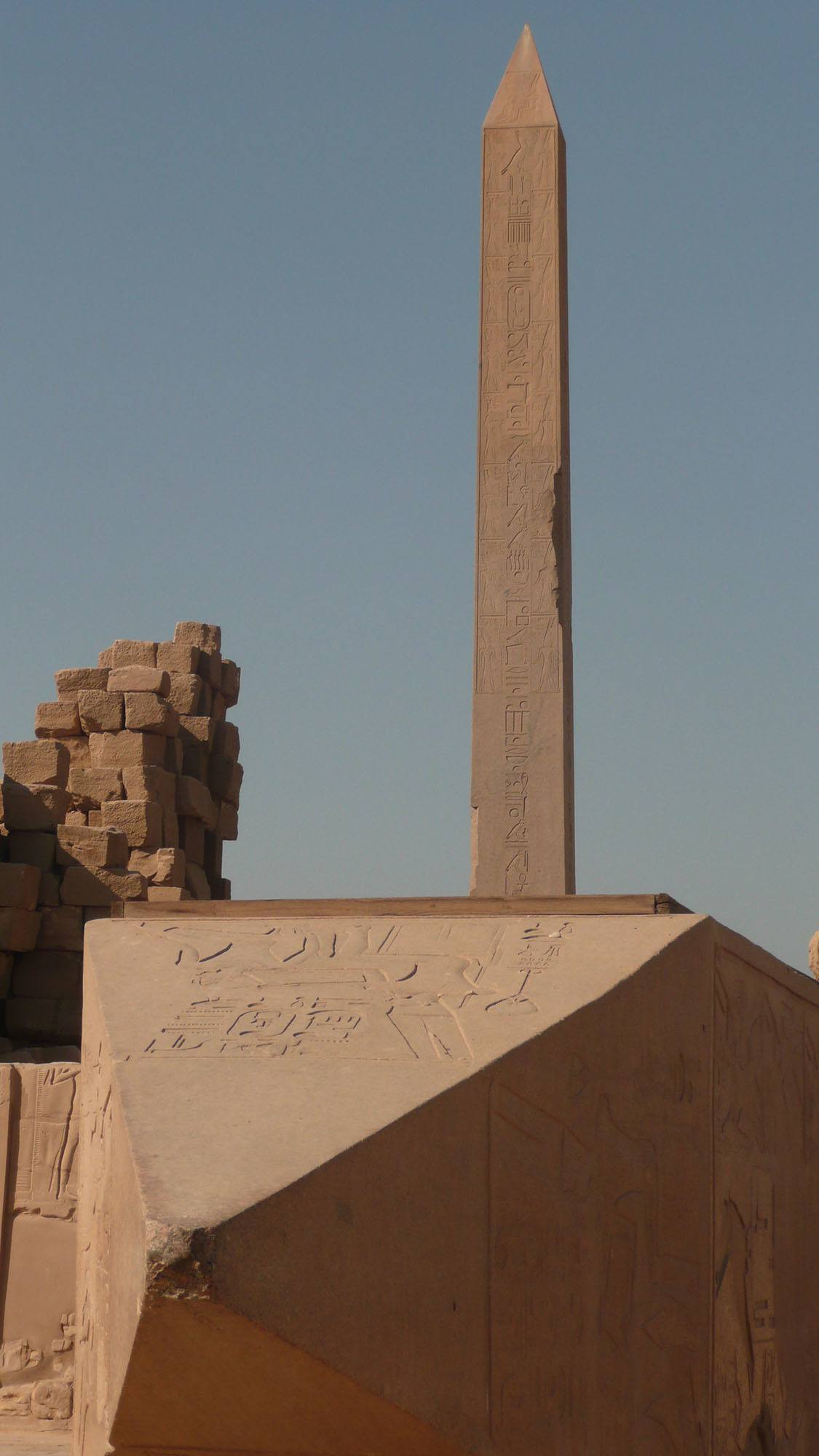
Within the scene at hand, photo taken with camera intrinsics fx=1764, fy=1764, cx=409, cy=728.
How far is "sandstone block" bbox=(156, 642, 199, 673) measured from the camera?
40.6ft

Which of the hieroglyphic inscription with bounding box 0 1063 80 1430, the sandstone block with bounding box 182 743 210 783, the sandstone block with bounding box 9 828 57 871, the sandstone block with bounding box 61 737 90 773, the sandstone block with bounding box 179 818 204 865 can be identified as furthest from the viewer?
the sandstone block with bounding box 182 743 210 783

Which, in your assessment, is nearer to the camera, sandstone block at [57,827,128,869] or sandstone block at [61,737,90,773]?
sandstone block at [57,827,128,869]

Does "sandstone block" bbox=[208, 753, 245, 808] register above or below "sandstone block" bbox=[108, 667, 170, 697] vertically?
below

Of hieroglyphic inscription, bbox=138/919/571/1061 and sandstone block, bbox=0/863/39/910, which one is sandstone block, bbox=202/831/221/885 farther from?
hieroglyphic inscription, bbox=138/919/571/1061

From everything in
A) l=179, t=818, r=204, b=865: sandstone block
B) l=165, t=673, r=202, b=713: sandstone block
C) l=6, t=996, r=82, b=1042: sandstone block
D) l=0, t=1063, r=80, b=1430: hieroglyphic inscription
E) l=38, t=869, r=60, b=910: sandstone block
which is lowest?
l=0, t=1063, r=80, b=1430: hieroglyphic inscription

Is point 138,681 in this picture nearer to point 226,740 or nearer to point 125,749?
point 125,749

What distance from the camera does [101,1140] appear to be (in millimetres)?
4047

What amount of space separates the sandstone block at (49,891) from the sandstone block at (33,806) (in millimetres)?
345

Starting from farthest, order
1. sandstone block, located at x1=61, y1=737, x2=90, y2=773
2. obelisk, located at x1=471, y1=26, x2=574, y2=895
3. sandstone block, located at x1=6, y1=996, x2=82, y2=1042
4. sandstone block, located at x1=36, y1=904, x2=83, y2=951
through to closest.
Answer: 1. sandstone block, located at x1=61, y1=737, x2=90, y2=773
2. sandstone block, located at x1=36, y1=904, x2=83, y2=951
3. sandstone block, located at x1=6, y1=996, x2=82, y2=1042
4. obelisk, located at x1=471, y1=26, x2=574, y2=895

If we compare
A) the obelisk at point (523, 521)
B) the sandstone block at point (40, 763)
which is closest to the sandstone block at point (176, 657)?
the sandstone block at point (40, 763)

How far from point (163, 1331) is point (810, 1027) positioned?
122 inches

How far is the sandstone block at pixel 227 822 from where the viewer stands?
13.0 metres

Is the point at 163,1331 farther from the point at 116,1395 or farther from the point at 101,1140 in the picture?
the point at 101,1140

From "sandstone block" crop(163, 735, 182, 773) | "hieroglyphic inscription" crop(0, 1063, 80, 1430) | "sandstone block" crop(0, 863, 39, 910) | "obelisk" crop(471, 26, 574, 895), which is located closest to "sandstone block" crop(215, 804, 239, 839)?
"sandstone block" crop(163, 735, 182, 773)
